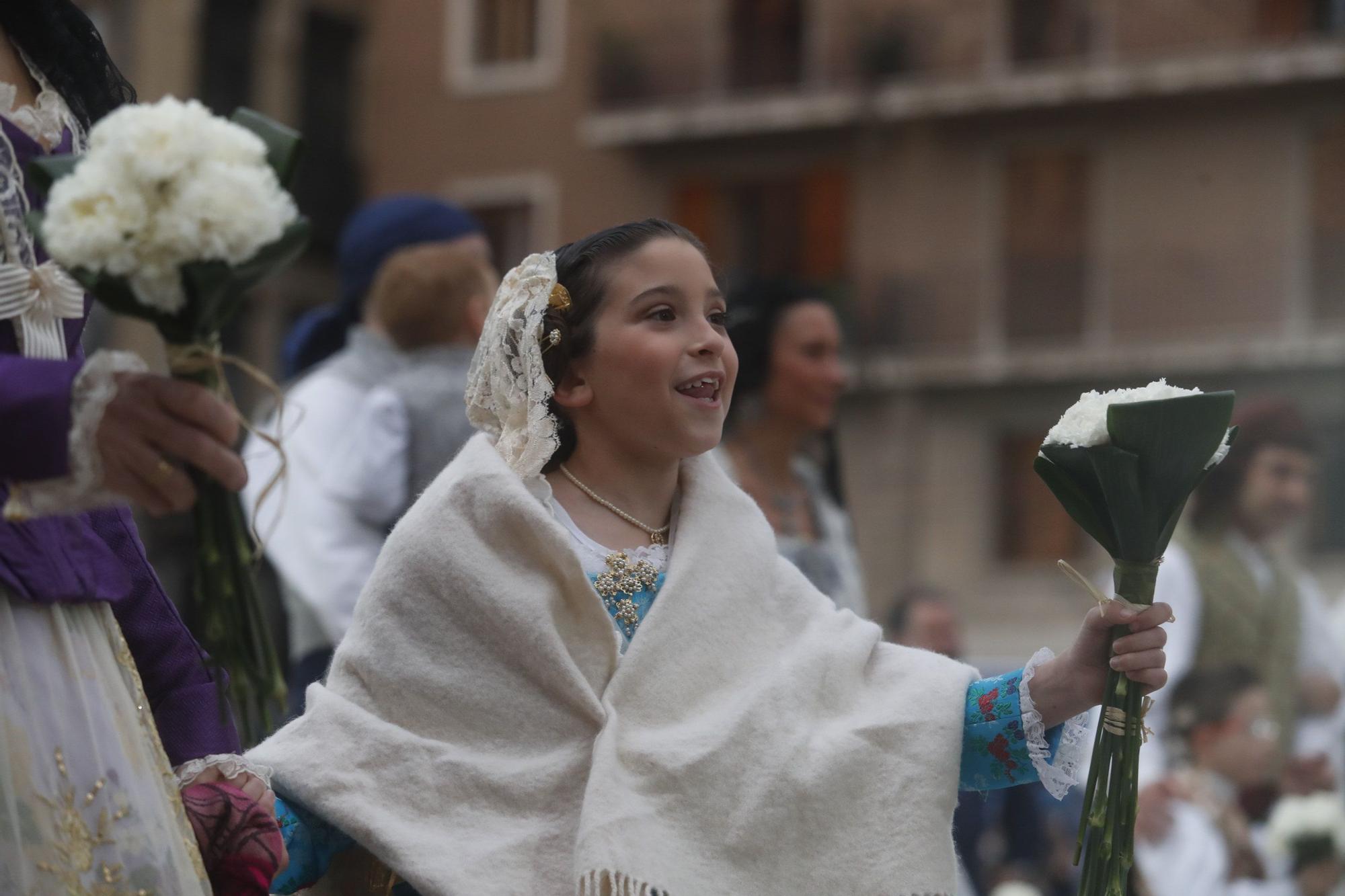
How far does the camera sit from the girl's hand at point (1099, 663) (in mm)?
3391

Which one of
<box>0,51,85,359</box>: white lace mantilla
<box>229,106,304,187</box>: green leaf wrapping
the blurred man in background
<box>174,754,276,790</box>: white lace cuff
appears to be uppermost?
<box>229,106,304,187</box>: green leaf wrapping

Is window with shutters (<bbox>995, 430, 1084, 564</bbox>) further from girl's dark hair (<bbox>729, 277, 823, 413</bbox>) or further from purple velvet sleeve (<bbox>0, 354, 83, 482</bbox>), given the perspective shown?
purple velvet sleeve (<bbox>0, 354, 83, 482</bbox>)

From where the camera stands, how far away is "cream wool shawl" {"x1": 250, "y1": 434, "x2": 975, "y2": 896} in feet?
11.4

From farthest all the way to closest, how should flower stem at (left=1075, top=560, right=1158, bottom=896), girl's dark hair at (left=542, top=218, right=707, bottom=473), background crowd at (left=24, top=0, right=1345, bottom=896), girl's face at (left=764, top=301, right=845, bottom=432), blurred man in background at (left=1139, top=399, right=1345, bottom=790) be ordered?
1. background crowd at (left=24, top=0, right=1345, bottom=896)
2. blurred man in background at (left=1139, top=399, right=1345, bottom=790)
3. girl's face at (left=764, top=301, right=845, bottom=432)
4. girl's dark hair at (left=542, top=218, right=707, bottom=473)
5. flower stem at (left=1075, top=560, right=1158, bottom=896)

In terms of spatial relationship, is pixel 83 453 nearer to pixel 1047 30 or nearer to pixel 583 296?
pixel 583 296

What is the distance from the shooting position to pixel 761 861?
138 inches

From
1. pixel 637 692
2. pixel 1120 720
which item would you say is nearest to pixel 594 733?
pixel 637 692

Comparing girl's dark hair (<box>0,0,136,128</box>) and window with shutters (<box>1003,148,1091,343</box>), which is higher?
girl's dark hair (<box>0,0,136,128</box>)

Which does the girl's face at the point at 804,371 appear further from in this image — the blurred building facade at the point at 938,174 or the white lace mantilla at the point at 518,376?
the blurred building facade at the point at 938,174

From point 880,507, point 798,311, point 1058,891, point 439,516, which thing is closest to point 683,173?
point 880,507

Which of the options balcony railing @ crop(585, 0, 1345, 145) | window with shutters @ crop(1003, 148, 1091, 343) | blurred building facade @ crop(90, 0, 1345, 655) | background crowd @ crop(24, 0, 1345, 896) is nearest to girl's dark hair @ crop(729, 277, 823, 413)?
background crowd @ crop(24, 0, 1345, 896)

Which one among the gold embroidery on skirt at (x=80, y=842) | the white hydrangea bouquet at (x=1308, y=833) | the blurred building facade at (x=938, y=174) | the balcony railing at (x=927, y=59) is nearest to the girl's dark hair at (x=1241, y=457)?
the white hydrangea bouquet at (x=1308, y=833)

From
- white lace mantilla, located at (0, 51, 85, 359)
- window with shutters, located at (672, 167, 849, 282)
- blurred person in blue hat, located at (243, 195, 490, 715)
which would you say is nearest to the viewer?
white lace mantilla, located at (0, 51, 85, 359)

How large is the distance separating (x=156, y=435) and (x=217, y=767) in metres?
0.76
